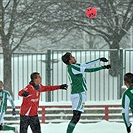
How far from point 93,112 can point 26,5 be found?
16.6ft

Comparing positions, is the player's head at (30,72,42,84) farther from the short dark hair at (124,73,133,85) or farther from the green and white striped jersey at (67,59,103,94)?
the short dark hair at (124,73,133,85)

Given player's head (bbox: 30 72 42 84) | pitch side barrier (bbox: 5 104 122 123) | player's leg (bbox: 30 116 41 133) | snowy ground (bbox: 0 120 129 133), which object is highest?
player's head (bbox: 30 72 42 84)

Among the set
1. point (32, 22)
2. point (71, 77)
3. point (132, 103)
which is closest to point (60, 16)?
point (32, 22)

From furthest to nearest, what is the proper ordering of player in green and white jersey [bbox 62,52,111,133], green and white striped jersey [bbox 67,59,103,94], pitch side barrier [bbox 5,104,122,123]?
pitch side barrier [bbox 5,104,122,123] → player in green and white jersey [bbox 62,52,111,133] → green and white striped jersey [bbox 67,59,103,94]

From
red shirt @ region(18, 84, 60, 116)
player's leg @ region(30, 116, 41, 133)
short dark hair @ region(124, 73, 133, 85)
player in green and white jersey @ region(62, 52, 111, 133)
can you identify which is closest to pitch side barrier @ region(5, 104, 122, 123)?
player in green and white jersey @ region(62, 52, 111, 133)

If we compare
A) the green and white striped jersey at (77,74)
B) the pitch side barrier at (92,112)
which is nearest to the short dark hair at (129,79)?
the green and white striped jersey at (77,74)

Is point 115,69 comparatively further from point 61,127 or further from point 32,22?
point 61,127

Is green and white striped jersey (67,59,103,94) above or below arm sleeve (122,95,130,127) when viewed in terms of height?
above

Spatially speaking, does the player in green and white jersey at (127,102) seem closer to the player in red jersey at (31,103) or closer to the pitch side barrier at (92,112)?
the player in red jersey at (31,103)

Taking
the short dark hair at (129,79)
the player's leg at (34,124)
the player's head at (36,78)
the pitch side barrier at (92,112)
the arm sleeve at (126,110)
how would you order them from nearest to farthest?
1. the arm sleeve at (126,110)
2. the short dark hair at (129,79)
3. the player's head at (36,78)
4. the player's leg at (34,124)
5. the pitch side barrier at (92,112)

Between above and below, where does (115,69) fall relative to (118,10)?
below

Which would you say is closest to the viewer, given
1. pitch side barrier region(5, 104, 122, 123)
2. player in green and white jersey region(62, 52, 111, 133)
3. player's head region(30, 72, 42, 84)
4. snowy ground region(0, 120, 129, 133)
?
player's head region(30, 72, 42, 84)

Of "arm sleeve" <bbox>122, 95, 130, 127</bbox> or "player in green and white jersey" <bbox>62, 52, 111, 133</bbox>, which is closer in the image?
"arm sleeve" <bbox>122, 95, 130, 127</bbox>

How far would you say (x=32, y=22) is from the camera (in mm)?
17234
